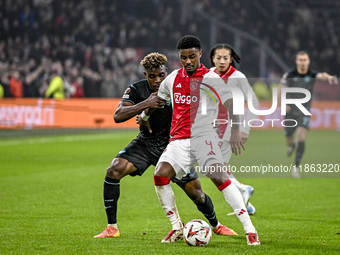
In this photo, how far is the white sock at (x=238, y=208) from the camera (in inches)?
215

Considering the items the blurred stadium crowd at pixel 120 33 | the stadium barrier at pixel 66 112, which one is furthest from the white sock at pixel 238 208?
the blurred stadium crowd at pixel 120 33

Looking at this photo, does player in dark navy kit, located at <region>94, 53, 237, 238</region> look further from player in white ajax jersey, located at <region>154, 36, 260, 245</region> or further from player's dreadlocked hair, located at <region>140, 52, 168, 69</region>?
player in white ajax jersey, located at <region>154, 36, 260, 245</region>

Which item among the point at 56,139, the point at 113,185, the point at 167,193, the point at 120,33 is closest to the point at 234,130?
the point at 167,193

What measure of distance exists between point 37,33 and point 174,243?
20.8m

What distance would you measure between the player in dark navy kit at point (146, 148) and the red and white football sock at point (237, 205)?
49 cm

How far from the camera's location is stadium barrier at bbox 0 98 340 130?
19.6m

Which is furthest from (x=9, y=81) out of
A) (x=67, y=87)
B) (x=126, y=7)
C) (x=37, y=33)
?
(x=126, y=7)

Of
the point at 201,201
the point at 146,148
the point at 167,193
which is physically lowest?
the point at 201,201

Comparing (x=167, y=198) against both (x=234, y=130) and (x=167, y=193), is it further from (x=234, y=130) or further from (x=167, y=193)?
(x=234, y=130)

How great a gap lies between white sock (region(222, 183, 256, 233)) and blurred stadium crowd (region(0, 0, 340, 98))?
16968 mm

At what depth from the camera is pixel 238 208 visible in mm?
5496

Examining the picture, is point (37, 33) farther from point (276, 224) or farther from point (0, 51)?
point (276, 224)

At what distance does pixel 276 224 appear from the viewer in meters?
6.79

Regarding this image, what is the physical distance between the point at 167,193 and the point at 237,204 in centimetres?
75
